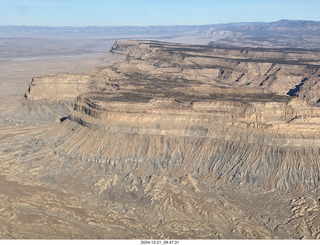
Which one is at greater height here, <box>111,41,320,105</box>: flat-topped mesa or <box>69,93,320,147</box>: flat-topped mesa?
<box>69,93,320,147</box>: flat-topped mesa

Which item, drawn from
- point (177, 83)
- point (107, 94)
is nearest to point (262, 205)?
point (107, 94)

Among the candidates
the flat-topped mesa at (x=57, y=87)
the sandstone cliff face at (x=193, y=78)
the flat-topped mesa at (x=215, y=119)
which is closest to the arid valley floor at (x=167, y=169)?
the flat-topped mesa at (x=215, y=119)

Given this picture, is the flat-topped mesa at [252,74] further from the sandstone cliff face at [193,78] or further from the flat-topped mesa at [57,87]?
the flat-topped mesa at [57,87]

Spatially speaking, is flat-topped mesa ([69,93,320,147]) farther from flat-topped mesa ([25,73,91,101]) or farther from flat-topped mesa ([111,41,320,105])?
flat-topped mesa ([111,41,320,105])

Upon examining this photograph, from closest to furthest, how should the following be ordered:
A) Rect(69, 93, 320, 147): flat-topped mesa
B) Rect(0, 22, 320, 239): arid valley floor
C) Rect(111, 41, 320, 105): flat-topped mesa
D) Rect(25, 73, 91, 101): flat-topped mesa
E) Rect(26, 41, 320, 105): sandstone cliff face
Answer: Rect(0, 22, 320, 239): arid valley floor
Rect(69, 93, 320, 147): flat-topped mesa
Rect(25, 73, 91, 101): flat-topped mesa
Rect(26, 41, 320, 105): sandstone cliff face
Rect(111, 41, 320, 105): flat-topped mesa

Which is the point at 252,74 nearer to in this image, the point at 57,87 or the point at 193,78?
the point at 193,78

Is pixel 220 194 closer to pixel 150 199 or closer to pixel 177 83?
pixel 150 199

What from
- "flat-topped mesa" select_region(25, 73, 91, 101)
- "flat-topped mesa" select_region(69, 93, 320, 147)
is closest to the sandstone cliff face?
"flat-topped mesa" select_region(25, 73, 91, 101)

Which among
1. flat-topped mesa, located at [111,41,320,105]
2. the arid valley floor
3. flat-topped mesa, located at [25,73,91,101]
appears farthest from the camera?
flat-topped mesa, located at [111,41,320,105]

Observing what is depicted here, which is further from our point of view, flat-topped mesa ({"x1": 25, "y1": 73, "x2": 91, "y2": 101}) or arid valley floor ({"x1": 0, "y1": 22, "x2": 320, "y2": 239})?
flat-topped mesa ({"x1": 25, "y1": 73, "x2": 91, "y2": 101})
